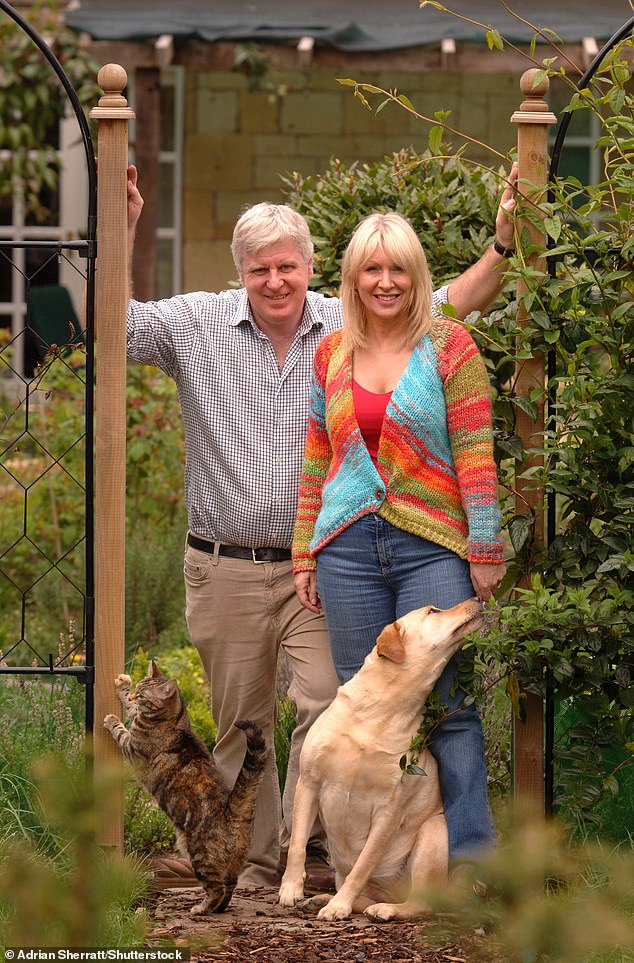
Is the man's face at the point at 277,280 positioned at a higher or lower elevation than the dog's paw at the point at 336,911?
higher

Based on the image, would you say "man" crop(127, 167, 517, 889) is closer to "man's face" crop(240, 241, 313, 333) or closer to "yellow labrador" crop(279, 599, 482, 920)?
"man's face" crop(240, 241, 313, 333)

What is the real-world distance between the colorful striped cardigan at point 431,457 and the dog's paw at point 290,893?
37.9 inches

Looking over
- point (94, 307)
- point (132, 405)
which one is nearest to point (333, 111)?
point (132, 405)

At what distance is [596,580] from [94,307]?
68.1 inches

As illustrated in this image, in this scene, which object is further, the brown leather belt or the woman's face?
the brown leather belt

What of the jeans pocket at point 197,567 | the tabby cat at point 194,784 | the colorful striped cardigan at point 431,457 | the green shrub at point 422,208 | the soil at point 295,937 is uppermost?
the green shrub at point 422,208

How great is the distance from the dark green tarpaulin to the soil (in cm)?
691

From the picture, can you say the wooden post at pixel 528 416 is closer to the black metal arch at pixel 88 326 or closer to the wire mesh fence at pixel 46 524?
the black metal arch at pixel 88 326

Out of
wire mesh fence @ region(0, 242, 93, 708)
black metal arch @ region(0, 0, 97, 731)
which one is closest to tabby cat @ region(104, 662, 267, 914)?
black metal arch @ region(0, 0, 97, 731)

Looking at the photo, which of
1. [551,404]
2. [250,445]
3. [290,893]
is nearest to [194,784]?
[290,893]

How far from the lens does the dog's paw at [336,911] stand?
3.53 metres

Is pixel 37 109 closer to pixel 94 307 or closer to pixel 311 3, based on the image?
pixel 311 3

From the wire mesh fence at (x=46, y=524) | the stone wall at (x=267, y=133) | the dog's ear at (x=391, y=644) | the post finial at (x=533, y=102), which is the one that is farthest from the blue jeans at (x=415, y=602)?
the stone wall at (x=267, y=133)

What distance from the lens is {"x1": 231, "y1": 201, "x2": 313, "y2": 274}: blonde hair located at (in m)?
3.73
